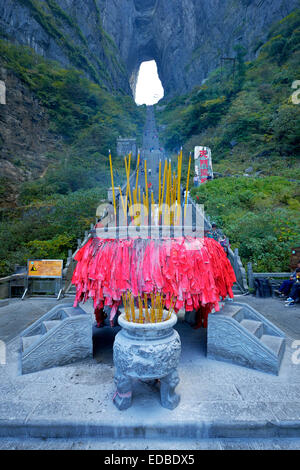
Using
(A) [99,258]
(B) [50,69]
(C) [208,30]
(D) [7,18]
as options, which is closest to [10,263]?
(A) [99,258]

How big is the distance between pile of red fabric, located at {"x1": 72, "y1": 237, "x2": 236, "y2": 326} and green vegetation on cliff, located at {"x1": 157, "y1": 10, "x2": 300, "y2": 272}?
673 cm

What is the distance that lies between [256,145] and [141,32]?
211ft

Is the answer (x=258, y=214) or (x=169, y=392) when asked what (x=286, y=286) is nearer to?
(x=258, y=214)

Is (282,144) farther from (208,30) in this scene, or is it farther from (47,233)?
(208,30)

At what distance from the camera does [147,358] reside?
296 centimetres

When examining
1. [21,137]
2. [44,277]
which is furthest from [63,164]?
[44,277]

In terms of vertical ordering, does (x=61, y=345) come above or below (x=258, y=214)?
below

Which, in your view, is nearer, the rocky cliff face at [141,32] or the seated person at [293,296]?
the seated person at [293,296]

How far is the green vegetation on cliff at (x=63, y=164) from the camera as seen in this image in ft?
41.1

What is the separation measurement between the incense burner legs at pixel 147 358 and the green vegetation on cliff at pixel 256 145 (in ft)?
24.7

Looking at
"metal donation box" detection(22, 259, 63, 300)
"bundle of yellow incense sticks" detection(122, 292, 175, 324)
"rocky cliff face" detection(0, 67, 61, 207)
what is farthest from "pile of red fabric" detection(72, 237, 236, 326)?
"rocky cliff face" detection(0, 67, 61, 207)

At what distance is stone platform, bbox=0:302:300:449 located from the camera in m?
2.84

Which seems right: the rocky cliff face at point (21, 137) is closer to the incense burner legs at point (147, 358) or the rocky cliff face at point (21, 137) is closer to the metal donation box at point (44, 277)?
the metal donation box at point (44, 277)

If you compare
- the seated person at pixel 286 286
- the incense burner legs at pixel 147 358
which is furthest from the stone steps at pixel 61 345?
the seated person at pixel 286 286
